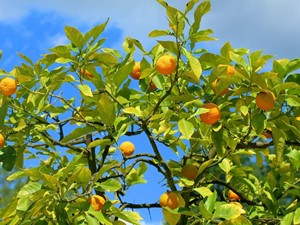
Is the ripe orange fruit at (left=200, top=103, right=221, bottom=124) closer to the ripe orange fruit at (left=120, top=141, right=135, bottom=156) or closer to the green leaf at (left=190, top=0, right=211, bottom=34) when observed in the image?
the green leaf at (left=190, top=0, right=211, bottom=34)

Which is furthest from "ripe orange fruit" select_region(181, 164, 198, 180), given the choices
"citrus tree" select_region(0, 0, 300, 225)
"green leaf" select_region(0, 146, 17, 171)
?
"green leaf" select_region(0, 146, 17, 171)

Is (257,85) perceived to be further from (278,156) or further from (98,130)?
(98,130)

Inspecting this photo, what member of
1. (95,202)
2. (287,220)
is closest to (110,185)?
(95,202)

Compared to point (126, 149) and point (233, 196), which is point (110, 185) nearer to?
point (126, 149)

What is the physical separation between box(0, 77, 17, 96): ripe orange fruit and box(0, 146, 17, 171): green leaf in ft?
1.13

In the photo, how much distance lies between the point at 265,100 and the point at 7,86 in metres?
1.21

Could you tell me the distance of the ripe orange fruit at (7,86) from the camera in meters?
2.68

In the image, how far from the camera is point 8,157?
288 centimetres

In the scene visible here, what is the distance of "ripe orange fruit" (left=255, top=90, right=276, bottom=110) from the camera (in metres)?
2.29

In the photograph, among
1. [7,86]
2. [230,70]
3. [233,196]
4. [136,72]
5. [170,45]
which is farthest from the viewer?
[233,196]

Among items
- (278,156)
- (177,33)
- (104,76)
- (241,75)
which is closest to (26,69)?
(104,76)

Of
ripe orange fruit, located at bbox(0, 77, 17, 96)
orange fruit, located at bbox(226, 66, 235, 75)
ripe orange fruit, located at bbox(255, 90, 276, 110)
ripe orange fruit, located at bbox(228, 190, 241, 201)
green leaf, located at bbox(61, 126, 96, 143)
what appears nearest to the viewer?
ripe orange fruit, located at bbox(255, 90, 276, 110)

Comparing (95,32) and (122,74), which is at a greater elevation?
(95,32)

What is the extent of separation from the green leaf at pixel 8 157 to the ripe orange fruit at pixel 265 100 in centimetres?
130
